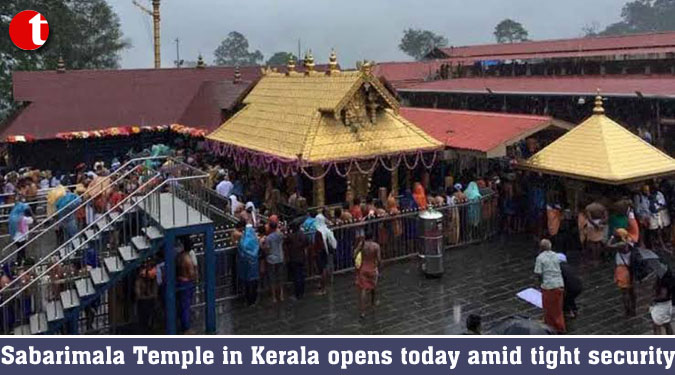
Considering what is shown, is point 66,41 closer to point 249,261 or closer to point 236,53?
point 249,261

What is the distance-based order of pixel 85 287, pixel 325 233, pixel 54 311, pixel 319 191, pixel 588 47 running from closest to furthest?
pixel 54 311
pixel 85 287
pixel 325 233
pixel 319 191
pixel 588 47

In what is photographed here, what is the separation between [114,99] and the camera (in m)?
26.4

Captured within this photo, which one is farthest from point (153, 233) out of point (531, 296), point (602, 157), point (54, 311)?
point (602, 157)

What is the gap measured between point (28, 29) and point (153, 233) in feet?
92.9

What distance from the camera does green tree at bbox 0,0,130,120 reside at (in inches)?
1355

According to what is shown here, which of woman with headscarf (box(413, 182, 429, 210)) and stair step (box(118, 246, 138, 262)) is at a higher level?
woman with headscarf (box(413, 182, 429, 210))

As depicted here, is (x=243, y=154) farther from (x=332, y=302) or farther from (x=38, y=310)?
(x=38, y=310)

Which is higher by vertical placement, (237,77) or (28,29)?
(28,29)

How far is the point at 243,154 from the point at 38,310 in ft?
28.2

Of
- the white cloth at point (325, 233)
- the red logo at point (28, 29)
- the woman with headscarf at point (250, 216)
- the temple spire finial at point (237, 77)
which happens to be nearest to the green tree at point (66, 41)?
the red logo at point (28, 29)

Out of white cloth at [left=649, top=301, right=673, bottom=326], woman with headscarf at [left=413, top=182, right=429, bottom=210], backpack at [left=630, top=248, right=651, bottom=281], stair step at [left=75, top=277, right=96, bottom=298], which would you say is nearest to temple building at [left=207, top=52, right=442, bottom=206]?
woman with headscarf at [left=413, top=182, right=429, bottom=210]

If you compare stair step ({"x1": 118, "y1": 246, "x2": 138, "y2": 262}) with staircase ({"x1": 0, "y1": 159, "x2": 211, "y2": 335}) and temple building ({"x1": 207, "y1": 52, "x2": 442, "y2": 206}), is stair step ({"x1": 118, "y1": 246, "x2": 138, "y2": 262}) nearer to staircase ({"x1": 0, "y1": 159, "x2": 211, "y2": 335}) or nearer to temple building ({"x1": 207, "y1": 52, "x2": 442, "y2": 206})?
staircase ({"x1": 0, "y1": 159, "x2": 211, "y2": 335})

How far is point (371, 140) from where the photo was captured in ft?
55.8

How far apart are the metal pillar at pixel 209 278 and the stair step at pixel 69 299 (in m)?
1.99
